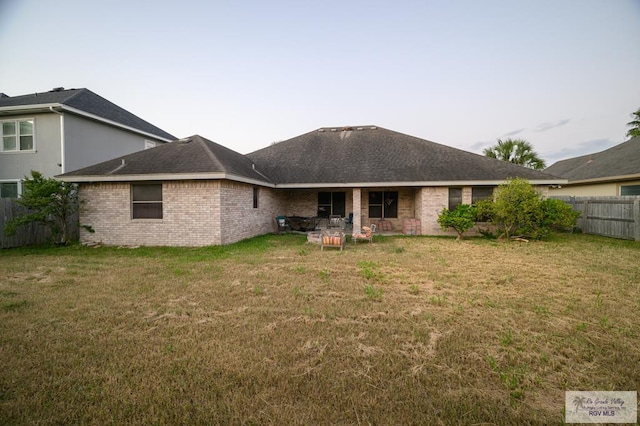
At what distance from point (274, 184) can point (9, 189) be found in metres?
13.2

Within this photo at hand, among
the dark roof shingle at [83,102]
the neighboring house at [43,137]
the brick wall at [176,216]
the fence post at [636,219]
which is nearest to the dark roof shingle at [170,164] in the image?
the brick wall at [176,216]

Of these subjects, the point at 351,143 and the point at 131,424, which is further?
the point at 351,143

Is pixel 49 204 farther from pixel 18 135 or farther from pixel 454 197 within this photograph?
pixel 454 197

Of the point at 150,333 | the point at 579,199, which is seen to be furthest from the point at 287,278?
the point at 579,199

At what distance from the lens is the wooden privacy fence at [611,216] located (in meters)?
11.4

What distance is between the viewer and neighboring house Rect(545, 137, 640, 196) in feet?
47.6

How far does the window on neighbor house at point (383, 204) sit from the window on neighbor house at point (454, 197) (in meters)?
3.20

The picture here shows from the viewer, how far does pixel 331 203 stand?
16.5m

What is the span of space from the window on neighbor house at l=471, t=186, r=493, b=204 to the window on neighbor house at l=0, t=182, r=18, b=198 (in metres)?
23.0

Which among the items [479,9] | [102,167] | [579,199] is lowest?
[579,199]

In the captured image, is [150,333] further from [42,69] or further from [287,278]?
[42,69]

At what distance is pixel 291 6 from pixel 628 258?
17.0m

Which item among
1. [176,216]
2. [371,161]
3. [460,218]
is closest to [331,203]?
[371,161]

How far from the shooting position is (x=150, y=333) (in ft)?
11.7
